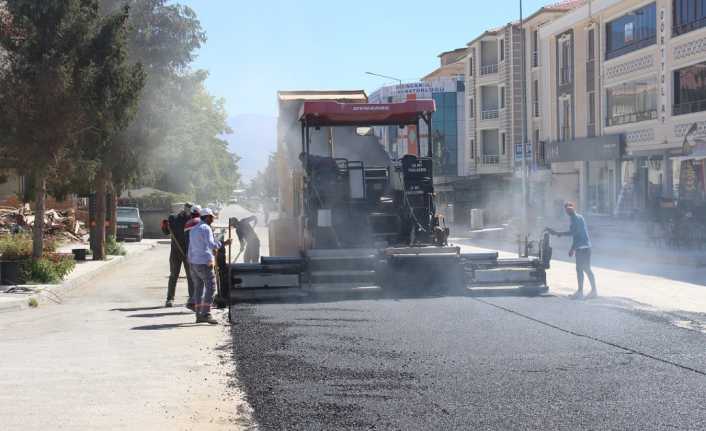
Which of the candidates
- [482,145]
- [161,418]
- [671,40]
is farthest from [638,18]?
[161,418]

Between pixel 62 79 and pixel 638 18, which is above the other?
pixel 638 18

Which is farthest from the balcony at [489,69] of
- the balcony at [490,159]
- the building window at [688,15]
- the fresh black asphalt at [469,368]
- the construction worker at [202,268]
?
the construction worker at [202,268]

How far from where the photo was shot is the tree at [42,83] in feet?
66.5

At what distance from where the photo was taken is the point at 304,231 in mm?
17750

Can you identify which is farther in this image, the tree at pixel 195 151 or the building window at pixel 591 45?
the building window at pixel 591 45

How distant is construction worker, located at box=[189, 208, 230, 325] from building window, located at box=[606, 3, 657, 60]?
101 feet

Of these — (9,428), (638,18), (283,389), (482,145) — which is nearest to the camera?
(9,428)

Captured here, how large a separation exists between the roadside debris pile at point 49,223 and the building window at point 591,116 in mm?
24563

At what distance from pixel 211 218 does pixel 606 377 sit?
749 centimetres

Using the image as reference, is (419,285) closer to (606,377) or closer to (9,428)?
(606,377)

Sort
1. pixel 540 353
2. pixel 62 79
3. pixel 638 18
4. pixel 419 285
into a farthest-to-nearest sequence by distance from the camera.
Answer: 1. pixel 638 18
2. pixel 62 79
3. pixel 419 285
4. pixel 540 353

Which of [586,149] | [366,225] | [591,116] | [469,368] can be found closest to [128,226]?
[586,149]

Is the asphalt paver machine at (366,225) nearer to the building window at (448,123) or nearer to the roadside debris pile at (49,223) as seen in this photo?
the roadside debris pile at (49,223)

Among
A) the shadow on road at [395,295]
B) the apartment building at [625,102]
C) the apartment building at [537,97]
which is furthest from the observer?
the apartment building at [537,97]
